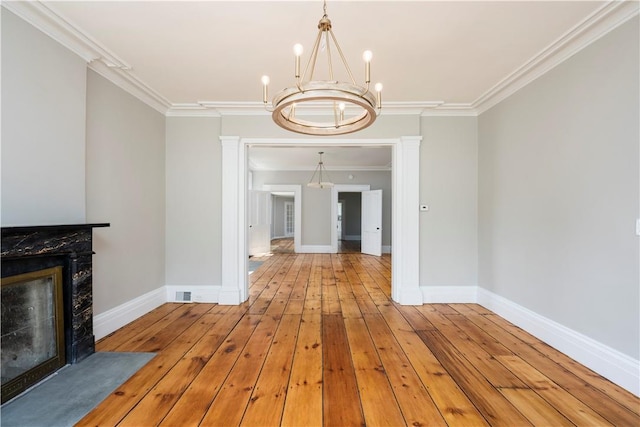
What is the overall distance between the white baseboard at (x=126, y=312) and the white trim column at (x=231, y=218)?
76cm

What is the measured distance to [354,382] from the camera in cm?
194

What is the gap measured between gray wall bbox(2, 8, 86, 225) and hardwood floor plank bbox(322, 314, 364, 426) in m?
2.40

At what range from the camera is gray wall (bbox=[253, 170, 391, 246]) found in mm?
8500

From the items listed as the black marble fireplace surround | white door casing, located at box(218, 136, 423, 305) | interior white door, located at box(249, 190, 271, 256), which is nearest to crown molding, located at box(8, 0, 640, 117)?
white door casing, located at box(218, 136, 423, 305)

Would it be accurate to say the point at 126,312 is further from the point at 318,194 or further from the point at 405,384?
the point at 318,194

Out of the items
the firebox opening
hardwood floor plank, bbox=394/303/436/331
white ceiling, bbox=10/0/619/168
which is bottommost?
hardwood floor plank, bbox=394/303/436/331

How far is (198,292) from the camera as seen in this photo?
3664 mm

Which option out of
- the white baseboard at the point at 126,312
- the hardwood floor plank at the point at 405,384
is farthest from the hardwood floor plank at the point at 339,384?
the white baseboard at the point at 126,312

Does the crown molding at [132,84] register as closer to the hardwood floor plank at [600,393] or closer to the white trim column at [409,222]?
the white trim column at [409,222]

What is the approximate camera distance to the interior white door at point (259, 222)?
26.0 ft

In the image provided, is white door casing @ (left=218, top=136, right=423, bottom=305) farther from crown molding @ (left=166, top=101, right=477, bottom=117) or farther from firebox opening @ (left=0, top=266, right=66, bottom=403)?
firebox opening @ (left=0, top=266, right=66, bottom=403)

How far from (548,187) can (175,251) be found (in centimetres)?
430

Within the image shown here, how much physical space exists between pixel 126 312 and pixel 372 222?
6329 mm

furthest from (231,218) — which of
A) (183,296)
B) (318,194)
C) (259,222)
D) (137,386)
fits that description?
(318,194)
